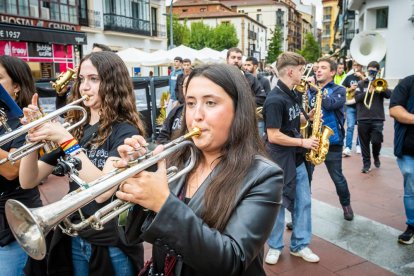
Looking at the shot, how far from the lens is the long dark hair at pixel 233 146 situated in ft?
4.78

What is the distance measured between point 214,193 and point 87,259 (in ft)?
3.66

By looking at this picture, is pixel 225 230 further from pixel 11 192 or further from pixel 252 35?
pixel 252 35

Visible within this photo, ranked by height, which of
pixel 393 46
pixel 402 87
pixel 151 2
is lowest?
pixel 402 87

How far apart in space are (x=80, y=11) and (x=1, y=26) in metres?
7.47

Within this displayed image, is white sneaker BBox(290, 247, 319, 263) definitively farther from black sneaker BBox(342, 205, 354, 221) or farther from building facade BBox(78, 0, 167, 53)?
building facade BBox(78, 0, 167, 53)

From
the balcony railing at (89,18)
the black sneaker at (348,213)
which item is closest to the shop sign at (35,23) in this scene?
the balcony railing at (89,18)

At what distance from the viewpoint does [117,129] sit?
2.27 m

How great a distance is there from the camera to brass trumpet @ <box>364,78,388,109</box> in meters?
7.00

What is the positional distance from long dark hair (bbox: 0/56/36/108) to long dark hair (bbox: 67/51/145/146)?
62 cm

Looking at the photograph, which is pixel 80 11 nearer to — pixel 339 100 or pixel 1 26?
pixel 1 26

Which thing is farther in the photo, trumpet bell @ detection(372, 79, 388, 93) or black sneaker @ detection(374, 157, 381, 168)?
black sneaker @ detection(374, 157, 381, 168)

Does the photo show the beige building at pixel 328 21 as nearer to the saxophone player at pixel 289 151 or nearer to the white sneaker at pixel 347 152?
the white sneaker at pixel 347 152

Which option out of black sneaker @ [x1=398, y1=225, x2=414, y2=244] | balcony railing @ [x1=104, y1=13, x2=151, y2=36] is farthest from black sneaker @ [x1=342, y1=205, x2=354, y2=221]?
balcony railing @ [x1=104, y1=13, x2=151, y2=36]

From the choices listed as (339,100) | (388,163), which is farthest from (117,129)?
(388,163)
